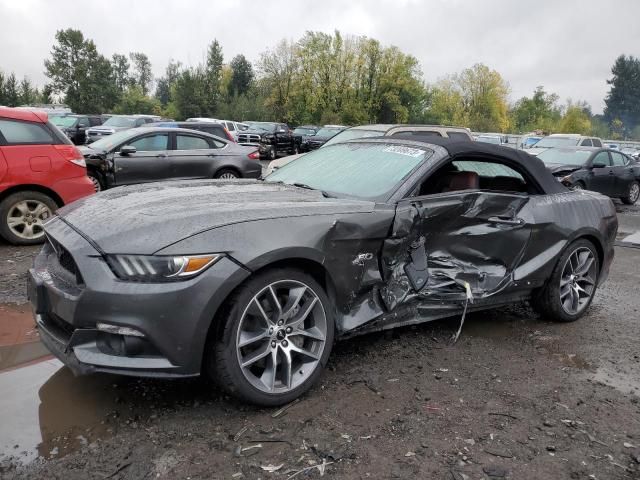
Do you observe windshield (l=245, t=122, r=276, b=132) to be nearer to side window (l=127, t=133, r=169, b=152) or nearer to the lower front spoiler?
side window (l=127, t=133, r=169, b=152)

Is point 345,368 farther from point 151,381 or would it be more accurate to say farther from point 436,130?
point 436,130

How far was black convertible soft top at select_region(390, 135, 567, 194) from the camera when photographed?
4.09 meters

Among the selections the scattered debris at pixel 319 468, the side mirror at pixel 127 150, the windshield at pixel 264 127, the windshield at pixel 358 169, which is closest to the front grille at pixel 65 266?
the scattered debris at pixel 319 468

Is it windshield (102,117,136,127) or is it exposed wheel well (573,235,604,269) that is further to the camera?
windshield (102,117,136,127)

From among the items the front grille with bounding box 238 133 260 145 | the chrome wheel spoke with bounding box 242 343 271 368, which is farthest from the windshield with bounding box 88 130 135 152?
the front grille with bounding box 238 133 260 145

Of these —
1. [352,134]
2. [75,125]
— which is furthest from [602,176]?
[75,125]

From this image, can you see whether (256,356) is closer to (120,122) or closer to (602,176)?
(602,176)

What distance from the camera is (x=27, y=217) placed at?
683cm

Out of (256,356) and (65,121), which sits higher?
(65,121)

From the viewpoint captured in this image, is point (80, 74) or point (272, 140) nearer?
point (272, 140)

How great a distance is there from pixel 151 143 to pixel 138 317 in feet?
28.4

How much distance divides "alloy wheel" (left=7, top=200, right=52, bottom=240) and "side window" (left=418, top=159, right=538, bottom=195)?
16.6 ft

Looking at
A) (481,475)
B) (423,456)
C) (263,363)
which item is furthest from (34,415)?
(481,475)

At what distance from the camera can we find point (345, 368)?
3.65m
